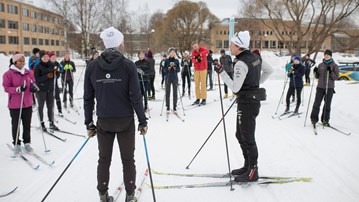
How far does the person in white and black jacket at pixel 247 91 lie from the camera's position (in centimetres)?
394

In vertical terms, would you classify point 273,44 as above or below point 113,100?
above

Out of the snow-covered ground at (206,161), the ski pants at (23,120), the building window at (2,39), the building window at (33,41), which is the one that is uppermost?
the building window at (33,41)

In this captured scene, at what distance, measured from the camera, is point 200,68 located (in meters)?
10.6

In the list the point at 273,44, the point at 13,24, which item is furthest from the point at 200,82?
the point at 273,44

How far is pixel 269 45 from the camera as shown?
250 feet

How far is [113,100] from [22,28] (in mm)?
62869

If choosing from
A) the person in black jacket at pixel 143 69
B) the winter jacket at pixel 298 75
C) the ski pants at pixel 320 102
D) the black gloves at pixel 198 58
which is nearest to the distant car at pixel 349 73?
the winter jacket at pixel 298 75

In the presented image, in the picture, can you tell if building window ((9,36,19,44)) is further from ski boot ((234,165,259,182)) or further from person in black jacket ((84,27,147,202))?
ski boot ((234,165,259,182))

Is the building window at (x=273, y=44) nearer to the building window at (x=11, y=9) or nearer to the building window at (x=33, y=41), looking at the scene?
the building window at (x=33, y=41)

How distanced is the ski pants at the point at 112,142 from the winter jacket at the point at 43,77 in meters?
4.23

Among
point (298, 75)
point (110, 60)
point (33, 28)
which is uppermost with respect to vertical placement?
point (33, 28)

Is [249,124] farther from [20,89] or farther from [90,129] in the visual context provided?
[20,89]

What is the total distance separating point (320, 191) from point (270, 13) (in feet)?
112

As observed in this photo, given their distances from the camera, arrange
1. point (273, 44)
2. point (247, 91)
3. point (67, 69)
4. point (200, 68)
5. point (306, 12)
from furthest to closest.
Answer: point (273, 44) → point (306, 12) → point (200, 68) → point (67, 69) → point (247, 91)
